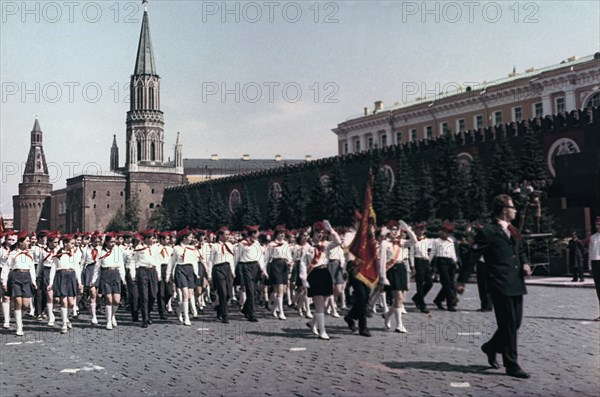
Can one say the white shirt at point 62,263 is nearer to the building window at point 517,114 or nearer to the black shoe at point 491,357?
the black shoe at point 491,357

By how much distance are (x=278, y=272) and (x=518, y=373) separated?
7145 millimetres

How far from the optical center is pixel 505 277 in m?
6.97

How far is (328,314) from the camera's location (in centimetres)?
1373

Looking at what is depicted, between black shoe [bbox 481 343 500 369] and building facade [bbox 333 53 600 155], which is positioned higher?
building facade [bbox 333 53 600 155]

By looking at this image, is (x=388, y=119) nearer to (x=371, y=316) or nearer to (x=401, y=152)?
(x=401, y=152)

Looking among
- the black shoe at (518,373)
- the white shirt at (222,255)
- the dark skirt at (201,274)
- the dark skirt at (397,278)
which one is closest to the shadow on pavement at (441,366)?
the black shoe at (518,373)

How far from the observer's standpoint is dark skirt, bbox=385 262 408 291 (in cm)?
1114

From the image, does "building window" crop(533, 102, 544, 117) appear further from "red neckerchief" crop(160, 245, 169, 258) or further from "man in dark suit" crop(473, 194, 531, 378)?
"man in dark suit" crop(473, 194, 531, 378)

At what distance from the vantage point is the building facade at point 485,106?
46.3 meters

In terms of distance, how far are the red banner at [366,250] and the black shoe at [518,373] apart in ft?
12.2

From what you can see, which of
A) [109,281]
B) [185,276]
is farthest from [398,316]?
[109,281]

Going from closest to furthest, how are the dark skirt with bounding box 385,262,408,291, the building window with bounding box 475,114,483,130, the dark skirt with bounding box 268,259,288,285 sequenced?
1. the dark skirt with bounding box 385,262,408,291
2. the dark skirt with bounding box 268,259,288,285
3. the building window with bounding box 475,114,483,130

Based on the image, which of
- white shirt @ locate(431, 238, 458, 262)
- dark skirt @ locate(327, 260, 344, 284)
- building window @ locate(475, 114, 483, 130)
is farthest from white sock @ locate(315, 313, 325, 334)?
building window @ locate(475, 114, 483, 130)

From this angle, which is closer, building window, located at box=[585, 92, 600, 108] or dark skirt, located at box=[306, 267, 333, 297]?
dark skirt, located at box=[306, 267, 333, 297]
